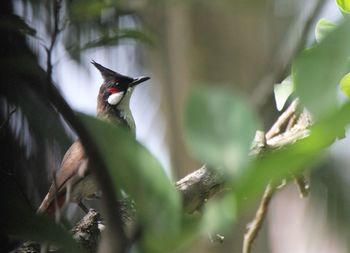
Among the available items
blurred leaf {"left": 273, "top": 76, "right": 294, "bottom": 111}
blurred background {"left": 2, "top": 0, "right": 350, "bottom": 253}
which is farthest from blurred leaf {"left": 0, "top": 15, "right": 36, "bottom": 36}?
blurred background {"left": 2, "top": 0, "right": 350, "bottom": 253}

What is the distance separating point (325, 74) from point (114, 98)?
1.36 meters

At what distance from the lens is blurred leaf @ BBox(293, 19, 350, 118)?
353 mm

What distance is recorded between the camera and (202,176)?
108 centimetres

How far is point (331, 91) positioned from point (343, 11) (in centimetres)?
45

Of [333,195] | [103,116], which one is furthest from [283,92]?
[333,195]

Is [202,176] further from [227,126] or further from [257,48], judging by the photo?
[257,48]

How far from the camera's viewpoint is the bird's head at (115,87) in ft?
5.16

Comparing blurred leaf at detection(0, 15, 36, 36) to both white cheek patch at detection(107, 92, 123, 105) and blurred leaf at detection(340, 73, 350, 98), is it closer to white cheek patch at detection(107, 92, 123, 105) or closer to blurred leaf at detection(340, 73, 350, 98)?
blurred leaf at detection(340, 73, 350, 98)

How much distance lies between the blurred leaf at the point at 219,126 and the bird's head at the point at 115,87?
1.15 m

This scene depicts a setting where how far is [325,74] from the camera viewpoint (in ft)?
1.16

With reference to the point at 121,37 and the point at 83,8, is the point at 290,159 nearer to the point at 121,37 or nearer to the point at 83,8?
the point at 83,8

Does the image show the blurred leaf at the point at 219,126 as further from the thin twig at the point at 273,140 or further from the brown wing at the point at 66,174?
the thin twig at the point at 273,140

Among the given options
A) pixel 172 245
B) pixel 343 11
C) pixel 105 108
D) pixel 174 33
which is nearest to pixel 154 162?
pixel 172 245

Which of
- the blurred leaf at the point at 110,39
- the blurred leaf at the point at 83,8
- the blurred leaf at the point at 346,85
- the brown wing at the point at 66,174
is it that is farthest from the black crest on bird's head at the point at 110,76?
the blurred leaf at the point at 346,85
